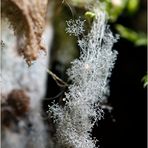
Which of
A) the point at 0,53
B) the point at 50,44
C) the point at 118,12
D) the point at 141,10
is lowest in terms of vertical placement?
the point at 0,53

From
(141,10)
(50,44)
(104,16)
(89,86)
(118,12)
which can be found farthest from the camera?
(141,10)

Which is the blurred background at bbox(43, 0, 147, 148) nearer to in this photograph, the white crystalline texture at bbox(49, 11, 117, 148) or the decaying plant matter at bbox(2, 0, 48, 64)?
the white crystalline texture at bbox(49, 11, 117, 148)

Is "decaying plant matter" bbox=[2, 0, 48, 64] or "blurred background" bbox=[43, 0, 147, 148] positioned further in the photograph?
"blurred background" bbox=[43, 0, 147, 148]

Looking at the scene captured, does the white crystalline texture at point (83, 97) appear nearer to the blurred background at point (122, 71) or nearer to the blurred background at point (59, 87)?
the blurred background at point (59, 87)

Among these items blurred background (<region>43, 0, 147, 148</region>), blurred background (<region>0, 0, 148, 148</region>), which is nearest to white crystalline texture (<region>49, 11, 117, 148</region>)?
blurred background (<region>0, 0, 148, 148</region>)

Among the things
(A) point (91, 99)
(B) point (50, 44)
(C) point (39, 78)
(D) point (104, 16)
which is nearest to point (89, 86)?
(A) point (91, 99)

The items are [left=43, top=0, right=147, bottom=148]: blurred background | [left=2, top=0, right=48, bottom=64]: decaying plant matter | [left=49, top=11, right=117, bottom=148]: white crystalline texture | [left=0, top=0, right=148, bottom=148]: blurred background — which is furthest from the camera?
[left=43, top=0, right=147, bottom=148]: blurred background

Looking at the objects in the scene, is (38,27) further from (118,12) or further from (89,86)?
(118,12)
